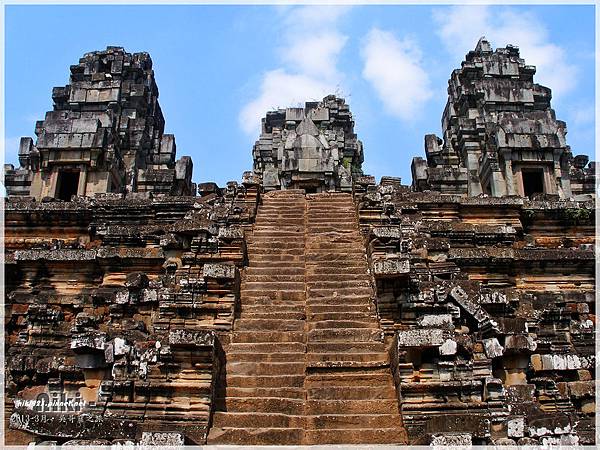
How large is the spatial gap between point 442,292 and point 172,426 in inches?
157

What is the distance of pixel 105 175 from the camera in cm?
1892

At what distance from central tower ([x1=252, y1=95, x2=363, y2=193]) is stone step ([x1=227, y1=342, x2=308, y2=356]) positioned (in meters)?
12.5

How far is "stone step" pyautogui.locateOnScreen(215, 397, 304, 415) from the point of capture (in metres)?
7.23

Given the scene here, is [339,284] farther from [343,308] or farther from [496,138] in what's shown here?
[496,138]

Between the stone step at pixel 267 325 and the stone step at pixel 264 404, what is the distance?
145 cm

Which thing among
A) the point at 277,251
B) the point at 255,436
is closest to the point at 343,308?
the point at 277,251

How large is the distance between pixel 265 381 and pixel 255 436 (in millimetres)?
995

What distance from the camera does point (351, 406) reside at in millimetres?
7281

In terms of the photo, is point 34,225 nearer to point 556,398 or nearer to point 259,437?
point 259,437

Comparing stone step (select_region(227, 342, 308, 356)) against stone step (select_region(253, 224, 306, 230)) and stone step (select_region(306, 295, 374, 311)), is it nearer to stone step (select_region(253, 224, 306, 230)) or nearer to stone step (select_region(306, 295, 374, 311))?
stone step (select_region(306, 295, 374, 311))

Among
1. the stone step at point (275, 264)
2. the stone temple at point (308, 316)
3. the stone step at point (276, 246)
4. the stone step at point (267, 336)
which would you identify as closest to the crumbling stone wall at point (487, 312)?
the stone temple at point (308, 316)

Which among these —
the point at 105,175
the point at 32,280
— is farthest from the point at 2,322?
the point at 105,175

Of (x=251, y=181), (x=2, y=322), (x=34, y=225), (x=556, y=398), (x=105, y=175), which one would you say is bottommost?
(x=556, y=398)

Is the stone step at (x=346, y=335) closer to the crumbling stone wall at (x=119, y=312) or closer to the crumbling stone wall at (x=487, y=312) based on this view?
Result: the crumbling stone wall at (x=487, y=312)
